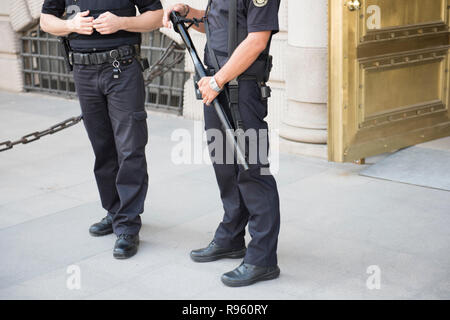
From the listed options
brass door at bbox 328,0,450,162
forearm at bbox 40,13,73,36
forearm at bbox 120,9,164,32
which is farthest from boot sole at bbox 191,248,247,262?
brass door at bbox 328,0,450,162

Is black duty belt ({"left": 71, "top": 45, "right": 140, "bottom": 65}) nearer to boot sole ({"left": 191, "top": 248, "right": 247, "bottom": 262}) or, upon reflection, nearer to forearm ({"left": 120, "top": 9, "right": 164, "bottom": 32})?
forearm ({"left": 120, "top": 9, "right": 164, "bottom": 32})

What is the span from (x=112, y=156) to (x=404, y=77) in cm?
262

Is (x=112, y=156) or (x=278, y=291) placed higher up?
(x=112, y=156)

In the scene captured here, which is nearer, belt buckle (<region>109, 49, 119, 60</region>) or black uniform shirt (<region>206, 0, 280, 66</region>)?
black uniform shirt (<region>206, 0, 280, 66</region>)

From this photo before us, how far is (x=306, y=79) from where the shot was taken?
5582 mm

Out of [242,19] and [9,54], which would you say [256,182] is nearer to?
[242,19]

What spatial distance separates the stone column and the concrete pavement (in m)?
0.18

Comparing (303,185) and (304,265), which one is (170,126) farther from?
(304,265)

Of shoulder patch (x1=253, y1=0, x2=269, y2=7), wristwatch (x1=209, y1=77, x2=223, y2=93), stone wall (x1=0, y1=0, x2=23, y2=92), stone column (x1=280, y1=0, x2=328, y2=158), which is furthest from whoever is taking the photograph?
stone wall (x1=0, y1=0, x2=23, y2=92)

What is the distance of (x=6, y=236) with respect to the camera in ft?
13.5

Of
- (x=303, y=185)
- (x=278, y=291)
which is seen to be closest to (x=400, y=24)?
(x=303, y=185)

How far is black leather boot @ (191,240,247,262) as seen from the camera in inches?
143

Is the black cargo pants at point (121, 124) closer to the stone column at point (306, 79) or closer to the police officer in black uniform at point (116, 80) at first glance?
the police officer in black uniform at point (116, 80)

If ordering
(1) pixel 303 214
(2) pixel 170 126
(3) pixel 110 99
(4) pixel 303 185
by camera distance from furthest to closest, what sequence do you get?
(2) pixel 170 126, (4) pixel 303 185, (1) pixel 303 214, (3) pixel 110 99
